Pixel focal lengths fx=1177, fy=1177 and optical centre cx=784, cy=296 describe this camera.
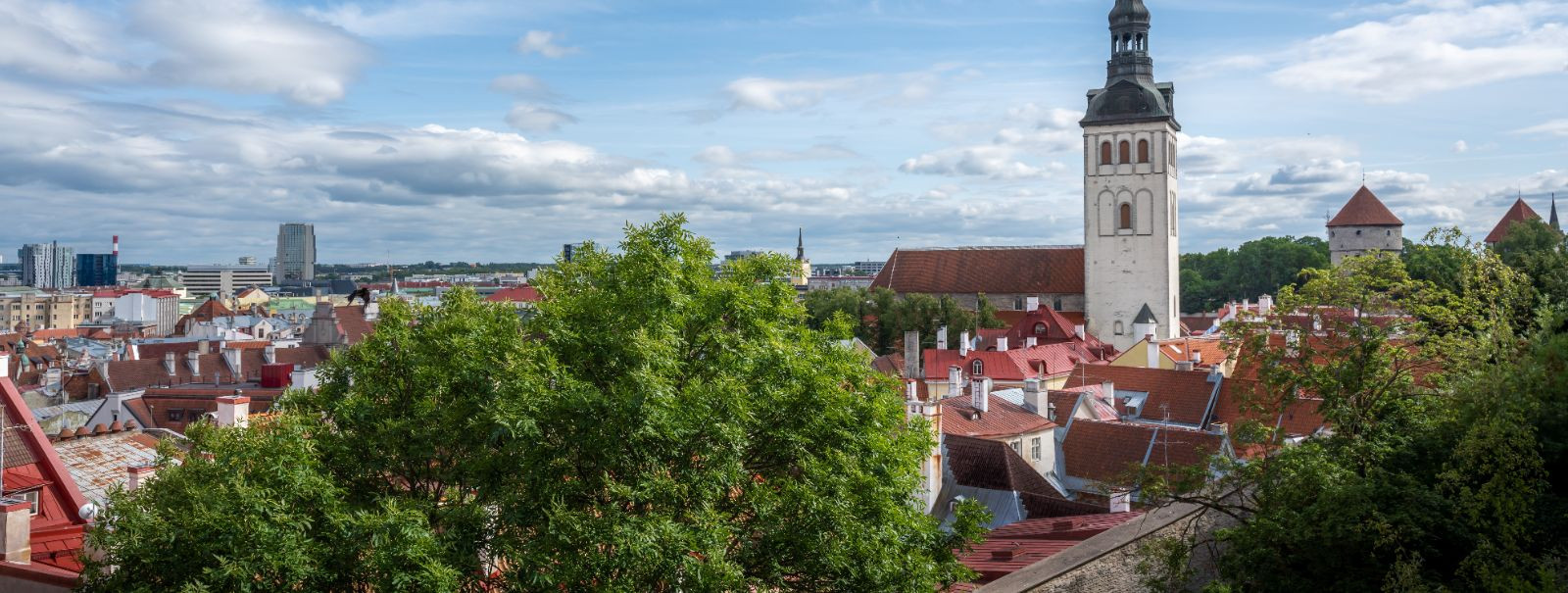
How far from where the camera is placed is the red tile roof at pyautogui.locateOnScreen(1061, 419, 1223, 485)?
30766mm

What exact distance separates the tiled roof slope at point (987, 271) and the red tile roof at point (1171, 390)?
35.2m

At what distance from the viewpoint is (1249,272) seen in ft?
426

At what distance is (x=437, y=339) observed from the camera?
15.6 m

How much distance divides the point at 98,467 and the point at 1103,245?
6434cm

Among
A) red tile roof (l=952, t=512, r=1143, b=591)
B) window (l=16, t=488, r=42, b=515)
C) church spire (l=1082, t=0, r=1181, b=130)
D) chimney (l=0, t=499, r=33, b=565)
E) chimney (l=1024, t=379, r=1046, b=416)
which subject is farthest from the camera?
church spire (l=1082, t=0, r=1181, b=130)

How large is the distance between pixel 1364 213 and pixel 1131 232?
40.1m

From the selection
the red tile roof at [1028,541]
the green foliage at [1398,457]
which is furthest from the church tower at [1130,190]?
the green foliage at [1398,457]

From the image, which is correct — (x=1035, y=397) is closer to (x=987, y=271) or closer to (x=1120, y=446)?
(x=1120, y=446)

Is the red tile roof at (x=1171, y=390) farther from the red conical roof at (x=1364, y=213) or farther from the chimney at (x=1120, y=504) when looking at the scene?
the red conical roof at (x=1364, y=213)

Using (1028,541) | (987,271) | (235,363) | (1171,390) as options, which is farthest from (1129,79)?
(1028,541)

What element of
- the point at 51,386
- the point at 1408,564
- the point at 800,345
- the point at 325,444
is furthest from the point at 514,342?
the point at 51,386

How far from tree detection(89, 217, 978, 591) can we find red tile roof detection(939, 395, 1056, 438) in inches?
670

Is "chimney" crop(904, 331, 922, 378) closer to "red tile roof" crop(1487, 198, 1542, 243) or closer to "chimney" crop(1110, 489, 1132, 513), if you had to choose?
"chimney" crop(1110, 489, 1132, 513)

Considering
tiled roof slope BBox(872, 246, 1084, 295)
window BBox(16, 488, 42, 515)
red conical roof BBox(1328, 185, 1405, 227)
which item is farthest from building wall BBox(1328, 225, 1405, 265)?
window BBox(16, 488, 42, 515)
